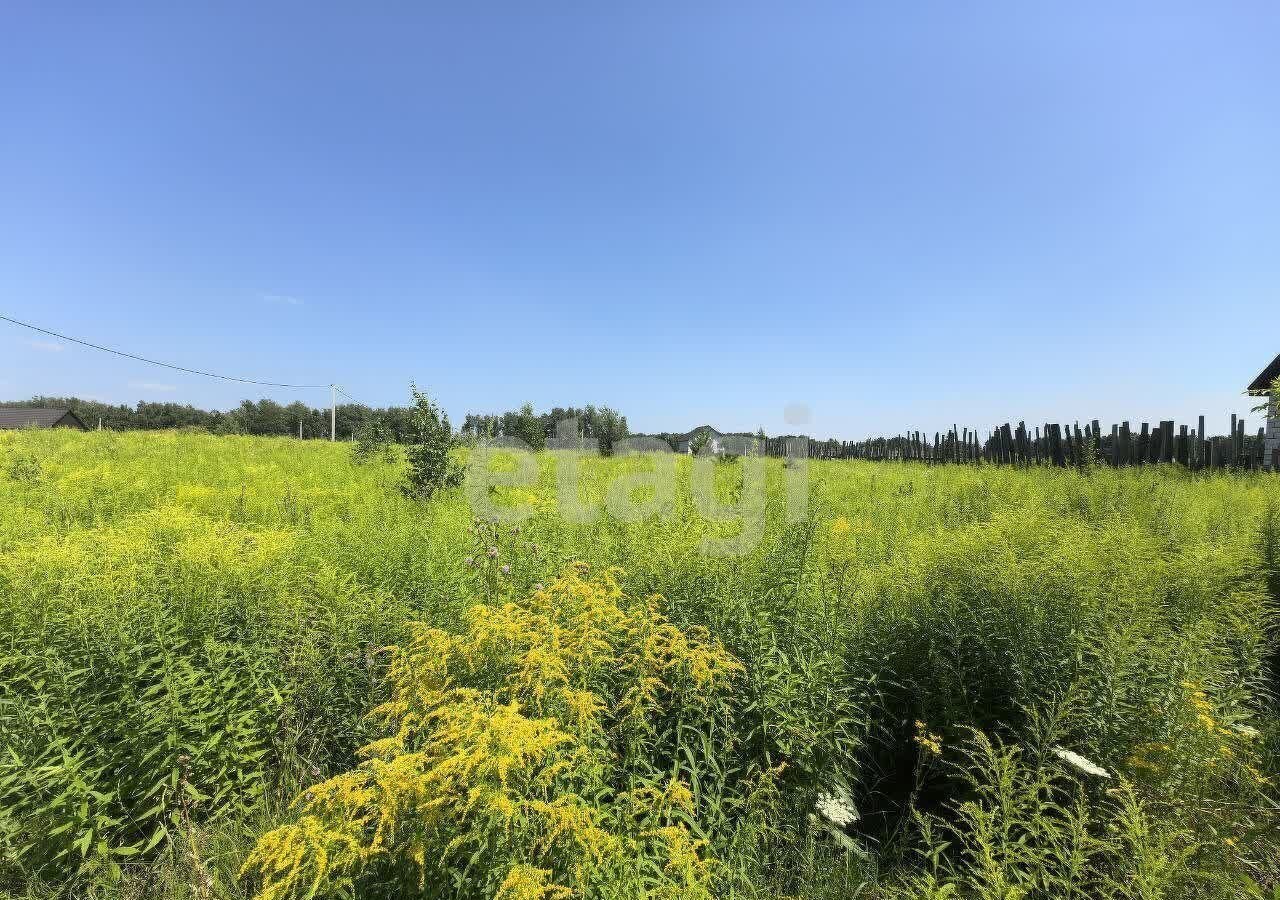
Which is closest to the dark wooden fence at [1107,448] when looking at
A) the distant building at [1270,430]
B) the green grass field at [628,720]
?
the distant building at [1270,430]

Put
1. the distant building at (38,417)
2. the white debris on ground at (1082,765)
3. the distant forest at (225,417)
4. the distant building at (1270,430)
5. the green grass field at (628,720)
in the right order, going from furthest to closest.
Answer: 1. the distant forest at (225,417)
2. the distant building at (38,417)
3. the distant building at (1270,430)
4. the white debris on ground at (1082,765)
5. the green grass field at (628,720)

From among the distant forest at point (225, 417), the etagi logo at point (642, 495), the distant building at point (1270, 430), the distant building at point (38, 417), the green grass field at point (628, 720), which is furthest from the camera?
the distant forest at point (225, 417)

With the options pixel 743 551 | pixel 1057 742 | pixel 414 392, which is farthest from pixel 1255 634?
pixel 414 392

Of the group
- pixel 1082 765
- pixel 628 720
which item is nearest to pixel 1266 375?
pixel 1082 765

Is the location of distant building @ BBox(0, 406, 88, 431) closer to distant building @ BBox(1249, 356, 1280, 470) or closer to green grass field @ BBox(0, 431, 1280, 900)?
green grass field @ BBox(0, 431, 1280, 900)

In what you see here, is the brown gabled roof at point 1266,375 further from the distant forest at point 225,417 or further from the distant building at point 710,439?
the distant forest at point 225,417

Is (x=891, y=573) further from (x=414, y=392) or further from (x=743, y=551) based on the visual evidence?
(x=414, y=392)

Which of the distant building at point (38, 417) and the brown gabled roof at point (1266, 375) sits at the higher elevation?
the brown gabled roof at point (1266, 375)

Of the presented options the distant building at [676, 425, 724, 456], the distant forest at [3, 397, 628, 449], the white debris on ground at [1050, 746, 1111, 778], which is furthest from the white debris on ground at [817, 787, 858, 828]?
the distant forest at [3, 397, 628, 449]

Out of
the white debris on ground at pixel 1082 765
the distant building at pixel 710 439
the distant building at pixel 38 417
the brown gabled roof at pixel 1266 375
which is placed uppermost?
the brown gabled roof at pixel 1266 375

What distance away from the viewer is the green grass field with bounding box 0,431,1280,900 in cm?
162

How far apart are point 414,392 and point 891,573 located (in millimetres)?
8002

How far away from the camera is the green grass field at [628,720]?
1.62m

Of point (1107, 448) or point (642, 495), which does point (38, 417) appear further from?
point (1107, 448)
